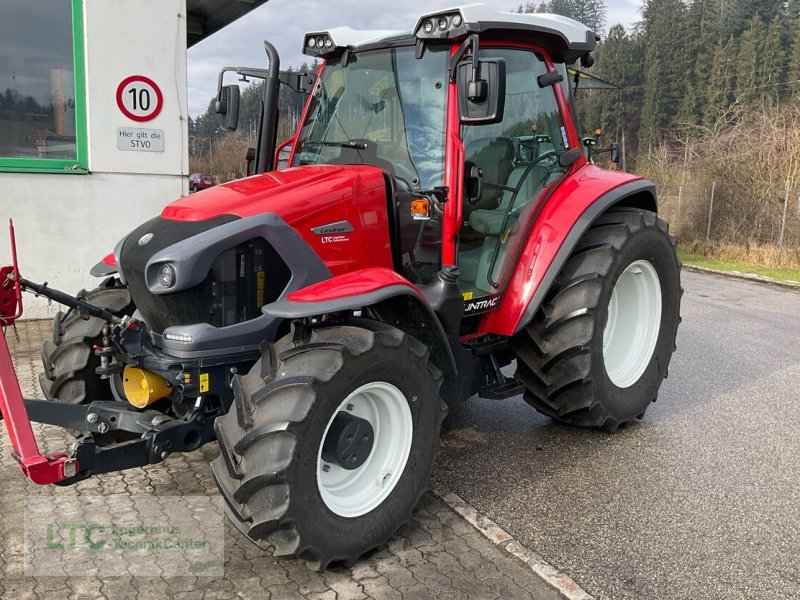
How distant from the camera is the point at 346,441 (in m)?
3.04

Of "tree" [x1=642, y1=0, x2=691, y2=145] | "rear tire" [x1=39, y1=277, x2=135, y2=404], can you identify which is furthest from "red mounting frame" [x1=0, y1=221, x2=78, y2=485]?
"tree" [x1=642, y1=0, x2=691, y2=145]

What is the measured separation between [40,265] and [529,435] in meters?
5.27

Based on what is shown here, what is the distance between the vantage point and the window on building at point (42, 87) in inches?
275

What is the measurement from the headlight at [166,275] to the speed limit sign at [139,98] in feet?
16.5

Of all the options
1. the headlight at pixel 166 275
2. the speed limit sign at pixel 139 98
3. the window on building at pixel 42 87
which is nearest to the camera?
the headlight at pixel 166 275

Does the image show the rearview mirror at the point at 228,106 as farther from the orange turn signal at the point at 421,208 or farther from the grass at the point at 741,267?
the grass at the point at 741,267

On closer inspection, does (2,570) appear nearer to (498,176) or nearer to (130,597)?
(130,597)

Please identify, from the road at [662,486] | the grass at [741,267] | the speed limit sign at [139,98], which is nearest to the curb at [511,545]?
the road at [662,486]

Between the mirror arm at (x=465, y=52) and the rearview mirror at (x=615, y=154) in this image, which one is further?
the rearview mirror at (x=615, y=154)

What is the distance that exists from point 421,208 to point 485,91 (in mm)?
657

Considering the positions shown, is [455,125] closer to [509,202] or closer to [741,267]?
[509,202]

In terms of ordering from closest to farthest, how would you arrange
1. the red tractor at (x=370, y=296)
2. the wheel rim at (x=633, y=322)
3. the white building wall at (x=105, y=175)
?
1. the red tractor at (x=370, y=296)
2. the wheel rim at (x=633, y=322)
3. the white building wall at (x=105, y=175)

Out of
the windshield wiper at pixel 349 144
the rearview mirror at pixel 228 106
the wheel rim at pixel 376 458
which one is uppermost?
the rearview mirror at pixel 228 106

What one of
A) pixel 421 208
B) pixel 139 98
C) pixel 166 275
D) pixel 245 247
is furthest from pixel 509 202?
pixel 139 98
